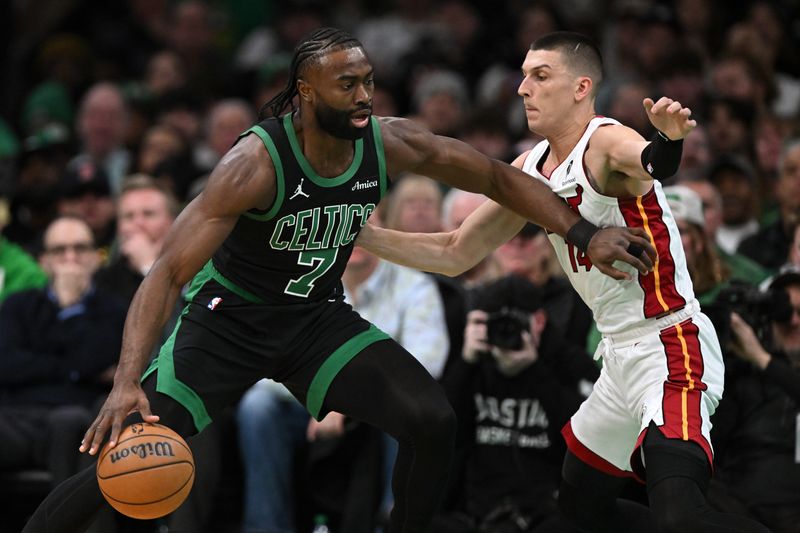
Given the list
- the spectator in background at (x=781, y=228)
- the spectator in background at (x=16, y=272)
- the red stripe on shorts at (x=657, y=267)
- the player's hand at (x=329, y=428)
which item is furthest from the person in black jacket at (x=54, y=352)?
the spectator in background at (x=781, y=228)

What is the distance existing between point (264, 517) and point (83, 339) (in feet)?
5.11

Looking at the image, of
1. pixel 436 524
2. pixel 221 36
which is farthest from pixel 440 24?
pixel 436 524

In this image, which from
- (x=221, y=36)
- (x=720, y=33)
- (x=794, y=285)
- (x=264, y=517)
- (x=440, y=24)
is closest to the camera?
(x=794, y=285)

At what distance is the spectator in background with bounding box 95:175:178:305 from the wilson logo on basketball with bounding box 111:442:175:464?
3.54 m

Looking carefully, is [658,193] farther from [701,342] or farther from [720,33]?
[720,33]

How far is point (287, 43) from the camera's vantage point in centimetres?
1349

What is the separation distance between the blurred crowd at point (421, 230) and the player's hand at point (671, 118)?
6.00 feet

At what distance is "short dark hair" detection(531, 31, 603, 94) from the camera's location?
573cm

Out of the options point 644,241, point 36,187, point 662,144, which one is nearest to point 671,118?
point 662,144

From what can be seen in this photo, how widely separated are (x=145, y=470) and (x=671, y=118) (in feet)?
7.89

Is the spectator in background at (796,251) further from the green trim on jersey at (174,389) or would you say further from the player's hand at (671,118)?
the green trim on jersey at (174,389)

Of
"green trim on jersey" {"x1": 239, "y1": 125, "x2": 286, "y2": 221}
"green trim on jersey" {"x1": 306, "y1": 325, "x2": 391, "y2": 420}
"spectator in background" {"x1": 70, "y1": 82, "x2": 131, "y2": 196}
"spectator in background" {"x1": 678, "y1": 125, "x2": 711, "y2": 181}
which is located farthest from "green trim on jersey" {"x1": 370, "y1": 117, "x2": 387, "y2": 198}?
"spectator in background" {"x1": 70, "y1": 82, "x2": 131, "y2": 196}

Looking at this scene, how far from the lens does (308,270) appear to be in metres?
5.66

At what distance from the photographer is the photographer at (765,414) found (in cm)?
670
